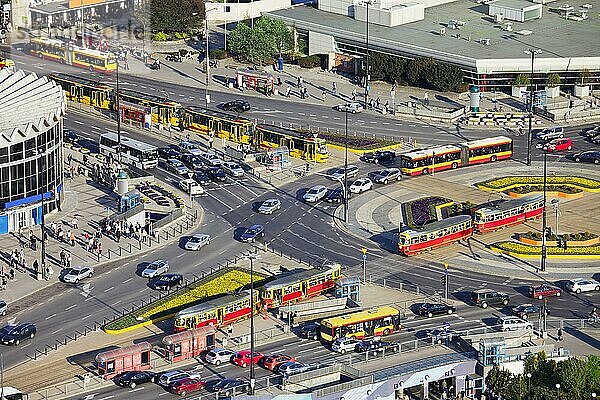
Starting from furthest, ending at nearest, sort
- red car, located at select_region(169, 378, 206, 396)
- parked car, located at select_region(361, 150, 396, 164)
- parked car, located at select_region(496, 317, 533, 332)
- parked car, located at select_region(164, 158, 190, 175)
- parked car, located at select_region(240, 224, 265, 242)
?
1. parked car, located at select_region(361, 150, 396, 164)
2. parked car, located at select_region(164, 158, 190, 175)
3. parked car, located at select_region(240, 224, 265, 242)
4. parked car, located at select_region(496, 317, 533, 332)
5. red car, located at select_region(169, 378, 206, 396)

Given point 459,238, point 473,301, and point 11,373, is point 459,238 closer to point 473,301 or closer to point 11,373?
point 473,301

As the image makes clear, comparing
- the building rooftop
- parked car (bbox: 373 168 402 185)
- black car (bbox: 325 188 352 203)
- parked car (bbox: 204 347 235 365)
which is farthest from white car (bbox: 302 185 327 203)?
parked car (bbox: 204 347 235 365)

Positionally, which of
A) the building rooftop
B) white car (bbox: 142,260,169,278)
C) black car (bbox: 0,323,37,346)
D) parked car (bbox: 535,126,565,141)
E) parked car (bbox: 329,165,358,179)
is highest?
the building rooftop

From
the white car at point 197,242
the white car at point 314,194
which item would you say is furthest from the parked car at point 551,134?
the white car at point 197,242

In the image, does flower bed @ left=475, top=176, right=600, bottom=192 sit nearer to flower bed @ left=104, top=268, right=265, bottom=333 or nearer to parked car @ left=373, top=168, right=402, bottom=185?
parked car @ left=373, top=168, right=402, bottom=185

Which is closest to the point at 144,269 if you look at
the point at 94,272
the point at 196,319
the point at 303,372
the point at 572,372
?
the point at 94,272

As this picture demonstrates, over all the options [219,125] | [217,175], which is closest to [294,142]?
[219,125]
